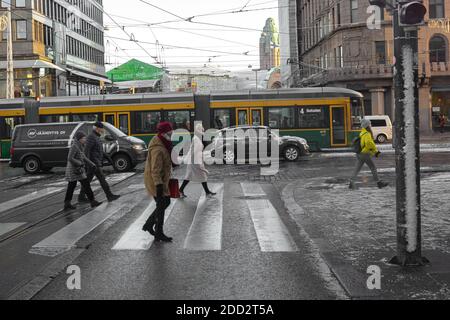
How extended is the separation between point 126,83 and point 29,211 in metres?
57.9

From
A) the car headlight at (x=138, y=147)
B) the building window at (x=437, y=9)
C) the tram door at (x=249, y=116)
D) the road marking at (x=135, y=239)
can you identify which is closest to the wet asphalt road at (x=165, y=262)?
the road marking at (x=135, y=239)

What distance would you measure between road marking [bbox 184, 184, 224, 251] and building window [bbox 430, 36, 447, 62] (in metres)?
40.6

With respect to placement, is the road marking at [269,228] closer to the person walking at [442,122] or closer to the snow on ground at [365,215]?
the snow on ground at [365,215]

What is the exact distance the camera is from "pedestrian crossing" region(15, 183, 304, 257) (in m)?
8.27

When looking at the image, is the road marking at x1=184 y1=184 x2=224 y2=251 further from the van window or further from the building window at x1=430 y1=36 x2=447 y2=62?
the building window at x1=430 y1=36 x2=447 y2=62

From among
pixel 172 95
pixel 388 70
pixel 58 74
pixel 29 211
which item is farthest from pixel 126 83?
pixel 29 211

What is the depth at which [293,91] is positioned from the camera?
90.1 ft

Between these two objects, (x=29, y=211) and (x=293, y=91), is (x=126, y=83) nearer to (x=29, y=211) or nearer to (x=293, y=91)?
(x=293, y=91)

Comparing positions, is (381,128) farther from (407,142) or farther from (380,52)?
(407,142)

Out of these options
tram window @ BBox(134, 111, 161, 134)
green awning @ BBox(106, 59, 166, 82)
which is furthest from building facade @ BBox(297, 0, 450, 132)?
tram window @ BBox(134, 111, 161, 134)

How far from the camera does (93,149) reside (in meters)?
12.9

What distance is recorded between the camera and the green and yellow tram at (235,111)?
27.2 metres

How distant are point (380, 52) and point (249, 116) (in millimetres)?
25919

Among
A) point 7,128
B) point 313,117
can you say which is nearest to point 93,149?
point 313,117
